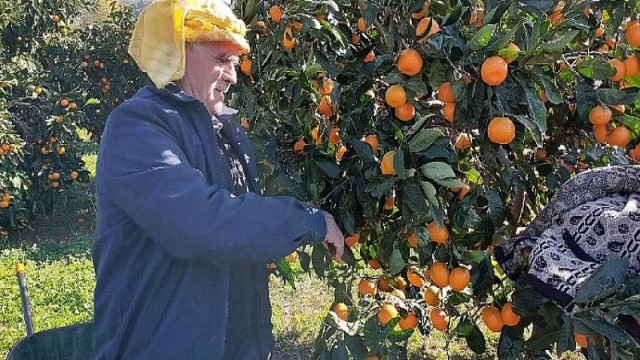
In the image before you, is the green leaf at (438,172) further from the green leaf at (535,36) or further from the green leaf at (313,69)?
the green leaf at (313,69)

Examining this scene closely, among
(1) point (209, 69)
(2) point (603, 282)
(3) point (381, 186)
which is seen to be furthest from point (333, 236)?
(2) point (603, 282)

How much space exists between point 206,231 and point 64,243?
5.33 metres

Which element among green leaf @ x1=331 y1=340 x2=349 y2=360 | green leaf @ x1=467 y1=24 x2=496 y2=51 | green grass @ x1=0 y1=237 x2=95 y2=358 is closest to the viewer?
green leaf @ x1=467 y1=24 x2=496 y2=51

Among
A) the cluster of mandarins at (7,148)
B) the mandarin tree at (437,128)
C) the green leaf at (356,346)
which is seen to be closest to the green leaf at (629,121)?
the mandarin tree at (437,128)

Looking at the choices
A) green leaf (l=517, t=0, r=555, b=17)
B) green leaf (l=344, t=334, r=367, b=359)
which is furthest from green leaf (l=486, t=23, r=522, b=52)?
green leaf (l=344, t=334, r=367, b=359)

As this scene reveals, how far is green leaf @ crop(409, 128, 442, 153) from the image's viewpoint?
156 centimetres

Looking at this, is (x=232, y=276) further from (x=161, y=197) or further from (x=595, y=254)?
(x=595, y=254)

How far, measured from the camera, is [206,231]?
4.75 feet

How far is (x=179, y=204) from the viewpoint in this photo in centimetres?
145

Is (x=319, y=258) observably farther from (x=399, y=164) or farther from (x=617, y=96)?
(x=617, y=96)

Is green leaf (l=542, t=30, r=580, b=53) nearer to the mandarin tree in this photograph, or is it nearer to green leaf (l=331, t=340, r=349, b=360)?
the mandarin tree

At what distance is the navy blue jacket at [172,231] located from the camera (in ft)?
4.80

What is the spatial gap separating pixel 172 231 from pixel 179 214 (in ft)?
0.14

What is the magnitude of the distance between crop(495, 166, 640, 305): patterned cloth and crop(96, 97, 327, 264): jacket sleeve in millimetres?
545
